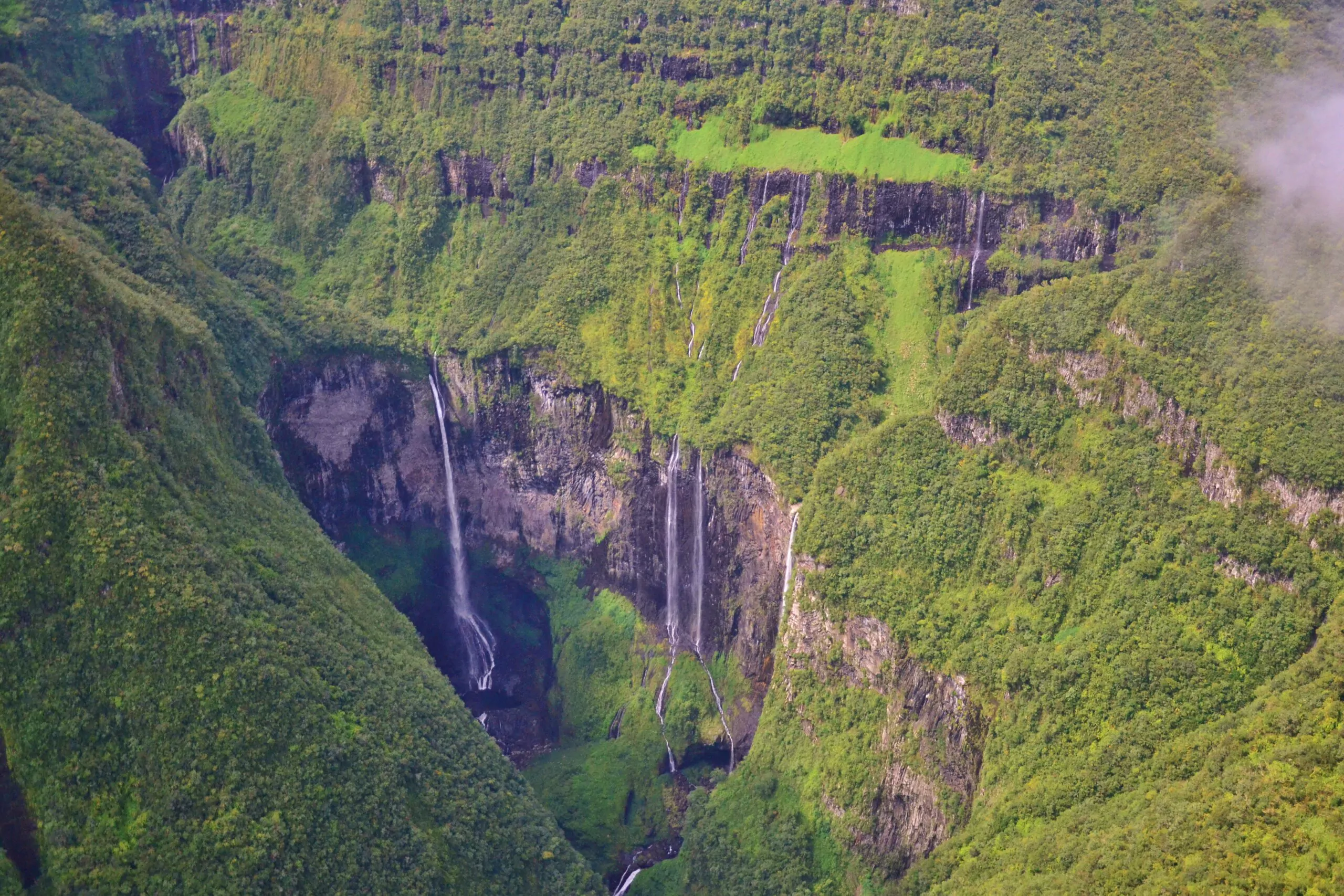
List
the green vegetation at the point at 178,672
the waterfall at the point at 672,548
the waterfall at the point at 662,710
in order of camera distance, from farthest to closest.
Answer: the waterfall at the point at 672,548 → the waterfall at the point at 662,710 → the green vegetation at the point at 178,672

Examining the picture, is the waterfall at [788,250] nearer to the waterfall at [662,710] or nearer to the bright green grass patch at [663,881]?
the waterfall at [662,710]

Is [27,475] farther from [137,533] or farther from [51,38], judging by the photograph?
[51,38]

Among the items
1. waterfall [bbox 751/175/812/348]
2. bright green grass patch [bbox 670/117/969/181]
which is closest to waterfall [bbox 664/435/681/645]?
waterfall [bbox 751/175/812/348]

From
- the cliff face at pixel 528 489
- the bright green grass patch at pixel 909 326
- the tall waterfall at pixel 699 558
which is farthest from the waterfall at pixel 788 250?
the tall waterfall at pixel 699 558

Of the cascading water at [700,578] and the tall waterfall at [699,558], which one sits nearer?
the cascading water at [700,578]

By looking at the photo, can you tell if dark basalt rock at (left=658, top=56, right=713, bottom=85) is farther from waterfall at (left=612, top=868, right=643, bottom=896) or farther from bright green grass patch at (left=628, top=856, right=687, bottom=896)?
waterfall at (left=612, top=868, right=643, bottom=896)

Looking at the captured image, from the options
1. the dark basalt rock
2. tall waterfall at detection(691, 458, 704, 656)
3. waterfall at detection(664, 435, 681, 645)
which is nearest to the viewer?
tall waterfall at detection(691, 458, 704, 656)
